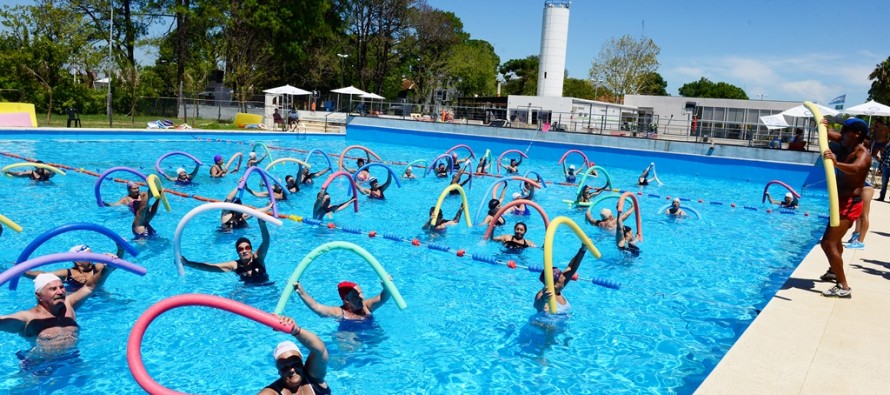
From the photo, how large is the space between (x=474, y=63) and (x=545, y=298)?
60657 millimetres

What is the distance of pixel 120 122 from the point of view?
116 feet

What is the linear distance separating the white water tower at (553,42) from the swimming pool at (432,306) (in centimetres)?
3999

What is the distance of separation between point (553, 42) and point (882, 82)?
30540mm

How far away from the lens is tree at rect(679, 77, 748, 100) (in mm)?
125750

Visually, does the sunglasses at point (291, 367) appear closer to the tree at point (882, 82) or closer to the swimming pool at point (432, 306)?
the swimming pool at point (432, 306)

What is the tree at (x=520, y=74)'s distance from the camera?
95344 mm

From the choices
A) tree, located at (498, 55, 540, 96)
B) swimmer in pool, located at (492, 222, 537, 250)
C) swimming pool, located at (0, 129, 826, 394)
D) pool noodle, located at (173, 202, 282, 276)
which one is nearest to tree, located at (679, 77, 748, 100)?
tree, located at (498, 55, 540, 96)

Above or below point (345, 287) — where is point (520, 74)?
above

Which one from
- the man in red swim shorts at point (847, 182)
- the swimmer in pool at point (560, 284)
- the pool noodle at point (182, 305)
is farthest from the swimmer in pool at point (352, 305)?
the man in red swim shorts at point (847, 182)

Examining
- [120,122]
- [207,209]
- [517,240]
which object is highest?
[120,122]

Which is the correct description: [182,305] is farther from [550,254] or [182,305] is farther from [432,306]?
[432,306]

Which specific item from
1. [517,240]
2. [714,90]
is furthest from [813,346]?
[714,90]

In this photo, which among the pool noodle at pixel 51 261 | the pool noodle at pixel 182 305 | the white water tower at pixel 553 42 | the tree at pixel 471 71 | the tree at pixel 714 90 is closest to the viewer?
the pool noodle at pixel 182 305

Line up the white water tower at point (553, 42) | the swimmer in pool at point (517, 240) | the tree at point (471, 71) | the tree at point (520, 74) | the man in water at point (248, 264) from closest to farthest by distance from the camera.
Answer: the man in water at point (248, 264), the swimmer in pool at point (517, 240), the white water tower at point (553, 42), the tree at point (471, 71), the tree at point (520, 74)
